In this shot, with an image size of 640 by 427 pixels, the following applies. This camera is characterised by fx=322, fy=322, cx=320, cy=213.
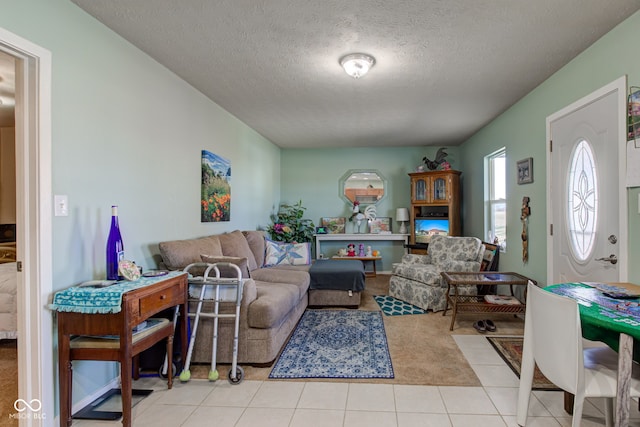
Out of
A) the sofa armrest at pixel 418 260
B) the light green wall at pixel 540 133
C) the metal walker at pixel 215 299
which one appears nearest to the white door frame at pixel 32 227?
the metal walker at pixel 215 299

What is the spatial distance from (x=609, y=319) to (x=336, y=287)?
8.83ft

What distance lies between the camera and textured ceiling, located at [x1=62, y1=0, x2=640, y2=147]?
1939mm

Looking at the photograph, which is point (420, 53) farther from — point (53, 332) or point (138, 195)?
point (53, 332)

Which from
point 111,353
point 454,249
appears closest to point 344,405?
A: point 111,353

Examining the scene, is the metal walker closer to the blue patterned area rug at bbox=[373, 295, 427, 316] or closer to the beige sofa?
the beige sofa

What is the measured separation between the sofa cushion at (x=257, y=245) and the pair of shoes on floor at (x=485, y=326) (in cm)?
255

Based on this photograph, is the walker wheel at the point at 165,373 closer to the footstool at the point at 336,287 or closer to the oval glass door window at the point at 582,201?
the footstool at the point at 336,287

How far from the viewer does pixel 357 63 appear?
254cm

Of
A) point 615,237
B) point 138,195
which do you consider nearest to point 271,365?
point 138,195

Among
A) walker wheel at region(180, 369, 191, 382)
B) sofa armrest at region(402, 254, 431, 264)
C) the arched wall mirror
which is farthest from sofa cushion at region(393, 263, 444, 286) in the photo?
walker wheel at region(180, 369, 191, 382)

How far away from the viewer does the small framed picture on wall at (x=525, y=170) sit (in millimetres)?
3334

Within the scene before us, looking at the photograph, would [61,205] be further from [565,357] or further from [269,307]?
[565,357]

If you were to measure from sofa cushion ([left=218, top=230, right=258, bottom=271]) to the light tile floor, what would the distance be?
1.35 metres

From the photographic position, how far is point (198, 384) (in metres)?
2.22
